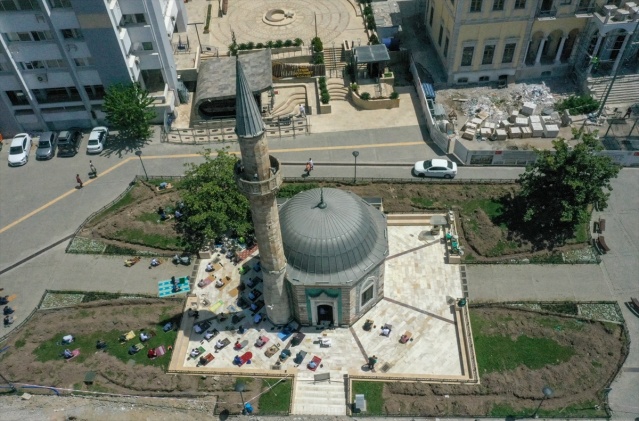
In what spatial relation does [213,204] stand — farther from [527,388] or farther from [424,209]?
[527,388]

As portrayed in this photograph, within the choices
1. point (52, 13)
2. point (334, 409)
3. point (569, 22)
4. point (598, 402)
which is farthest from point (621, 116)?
point (52, 13)

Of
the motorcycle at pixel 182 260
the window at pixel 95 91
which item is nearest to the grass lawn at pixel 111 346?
the motorcycle at pixel 182 260

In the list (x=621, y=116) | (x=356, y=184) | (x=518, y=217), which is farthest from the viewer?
(x=621, y=116)

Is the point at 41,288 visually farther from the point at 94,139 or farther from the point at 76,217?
the point at 94,139

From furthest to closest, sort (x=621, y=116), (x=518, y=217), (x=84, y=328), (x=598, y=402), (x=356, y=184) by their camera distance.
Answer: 1. (x=621, y=116)
2. (x=356, y=184)
3. (x=518, y=217)
4. (x=84, y=328)
5. (x=598, y=402)

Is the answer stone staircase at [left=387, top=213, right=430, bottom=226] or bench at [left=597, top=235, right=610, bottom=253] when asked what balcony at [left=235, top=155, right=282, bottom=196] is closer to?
stone staircase at [left=387, top=213, right=430, bottom=226]
